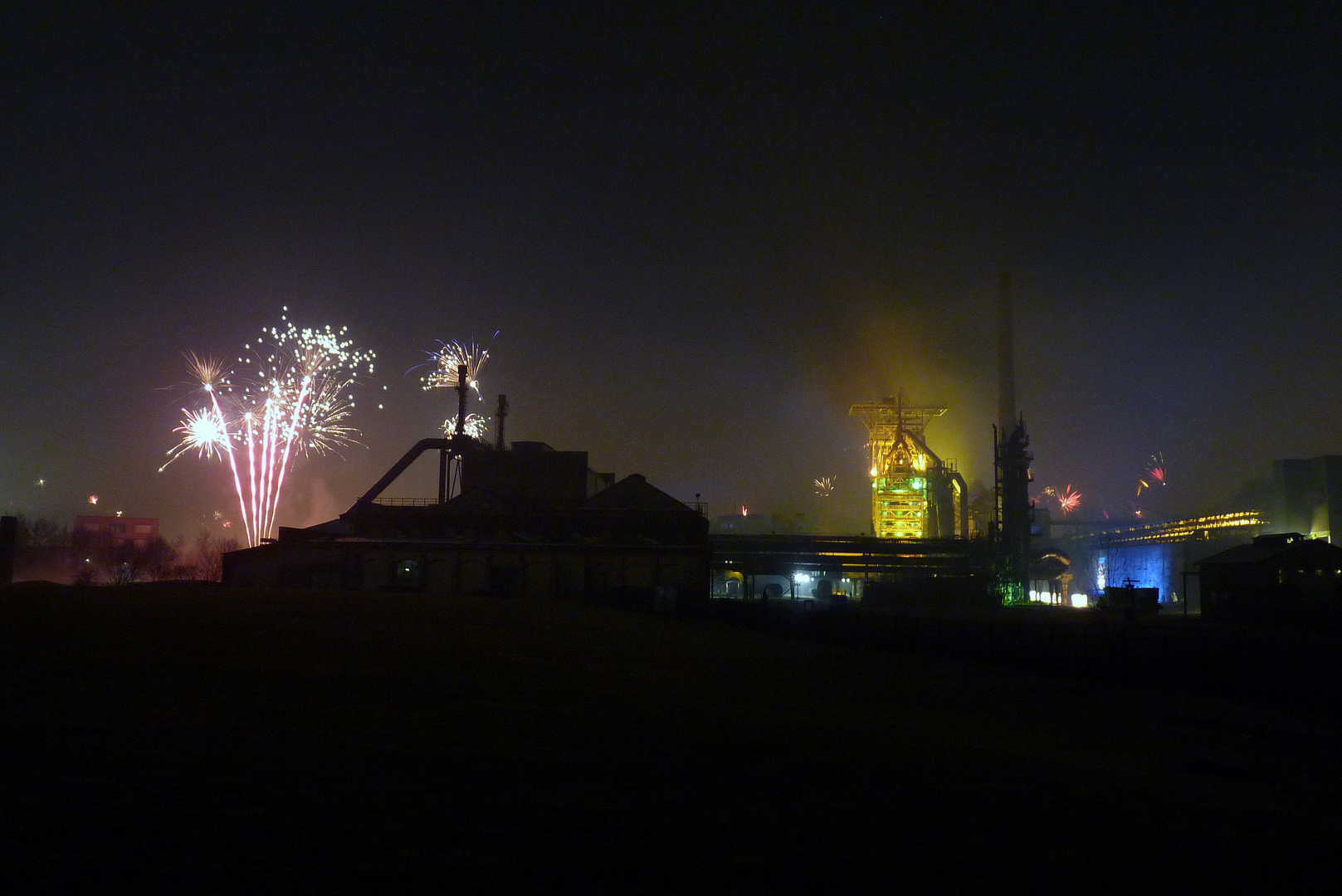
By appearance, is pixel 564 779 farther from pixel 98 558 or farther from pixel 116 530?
pixel 116 530

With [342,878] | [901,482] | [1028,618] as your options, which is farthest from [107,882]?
[901,482]

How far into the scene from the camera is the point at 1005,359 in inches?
3541

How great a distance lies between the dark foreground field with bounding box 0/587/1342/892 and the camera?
20.5 feet

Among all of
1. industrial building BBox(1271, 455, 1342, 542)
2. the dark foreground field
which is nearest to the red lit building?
the dark foreground field

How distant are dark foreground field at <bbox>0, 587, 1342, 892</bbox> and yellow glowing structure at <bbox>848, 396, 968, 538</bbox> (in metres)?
60.8

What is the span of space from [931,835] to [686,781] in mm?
2264

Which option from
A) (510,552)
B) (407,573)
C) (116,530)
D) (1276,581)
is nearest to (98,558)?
(116,530)

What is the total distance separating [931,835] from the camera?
25.3 ft

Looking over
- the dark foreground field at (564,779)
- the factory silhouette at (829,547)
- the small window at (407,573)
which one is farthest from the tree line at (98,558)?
the dark foreground field at (564,779)

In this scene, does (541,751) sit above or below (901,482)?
below

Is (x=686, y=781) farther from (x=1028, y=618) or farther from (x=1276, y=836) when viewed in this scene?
(x=1028, y=618)

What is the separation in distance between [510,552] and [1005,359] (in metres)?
62.9

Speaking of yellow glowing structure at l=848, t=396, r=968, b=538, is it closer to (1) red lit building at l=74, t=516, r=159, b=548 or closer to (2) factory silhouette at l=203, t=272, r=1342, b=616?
(2) factory silhouette at l=203, t=272, r=1342, b=616

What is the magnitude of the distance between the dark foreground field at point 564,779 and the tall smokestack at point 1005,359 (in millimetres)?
74361
